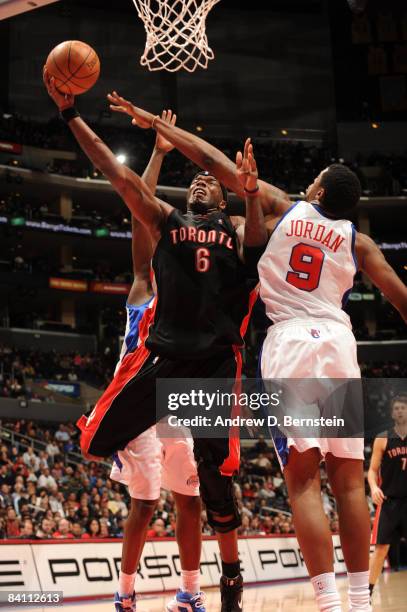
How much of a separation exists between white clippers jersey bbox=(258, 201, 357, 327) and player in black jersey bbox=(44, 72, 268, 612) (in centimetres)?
29

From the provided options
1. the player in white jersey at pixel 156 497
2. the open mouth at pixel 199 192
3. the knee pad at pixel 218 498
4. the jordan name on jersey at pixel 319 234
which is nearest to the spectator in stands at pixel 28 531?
the player in white jersey at pixel 156 497

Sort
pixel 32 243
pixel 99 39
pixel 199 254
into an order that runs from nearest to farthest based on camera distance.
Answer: pixel 199 254 → pixel 32 243 → pixel 99 39

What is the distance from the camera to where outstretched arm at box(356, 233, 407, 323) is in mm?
4195

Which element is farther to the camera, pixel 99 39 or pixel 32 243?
pixel 99 39

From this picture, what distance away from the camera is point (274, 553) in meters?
12.0

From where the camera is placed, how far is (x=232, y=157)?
3141 cm

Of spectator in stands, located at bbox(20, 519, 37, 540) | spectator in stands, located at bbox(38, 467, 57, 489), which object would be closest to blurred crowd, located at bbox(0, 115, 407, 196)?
spectator in stands, located at bbox(38, 467, 57, 489)

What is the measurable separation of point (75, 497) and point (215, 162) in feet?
35.4

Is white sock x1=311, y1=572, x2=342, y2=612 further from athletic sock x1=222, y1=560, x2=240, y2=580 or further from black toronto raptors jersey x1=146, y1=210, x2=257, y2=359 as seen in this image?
black toronto raptors jersey x1=146, y1=210, x2=257, y2=359

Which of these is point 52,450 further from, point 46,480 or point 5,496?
point 5,496

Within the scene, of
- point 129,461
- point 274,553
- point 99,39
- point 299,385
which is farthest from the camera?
point 99,39

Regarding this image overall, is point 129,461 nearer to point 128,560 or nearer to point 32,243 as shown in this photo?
point 128,560

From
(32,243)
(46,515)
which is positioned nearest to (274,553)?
(46,515)

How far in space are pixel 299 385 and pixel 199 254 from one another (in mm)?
1187
